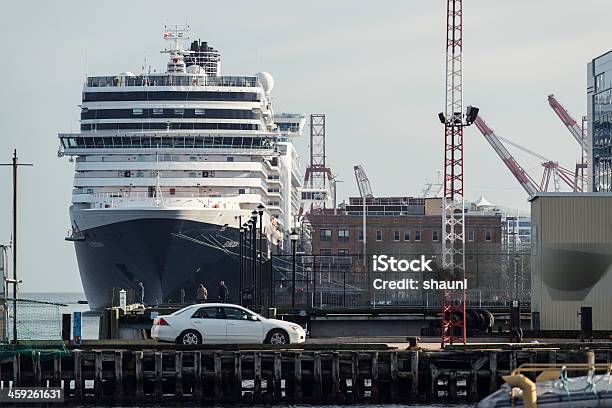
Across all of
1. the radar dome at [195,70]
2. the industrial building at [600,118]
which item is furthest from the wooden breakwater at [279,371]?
the radar dome at [195,70]

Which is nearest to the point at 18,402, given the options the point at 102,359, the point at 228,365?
the point at 102,359

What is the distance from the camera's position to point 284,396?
42281 millimetres

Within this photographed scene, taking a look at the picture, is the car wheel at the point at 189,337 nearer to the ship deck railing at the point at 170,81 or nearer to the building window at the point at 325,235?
the ship deck railing at the point at 170,81

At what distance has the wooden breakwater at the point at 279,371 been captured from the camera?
4088 cm

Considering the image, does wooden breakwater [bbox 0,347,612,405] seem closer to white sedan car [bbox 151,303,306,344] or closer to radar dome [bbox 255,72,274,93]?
white sedan car [bbox 151,303,306,344]

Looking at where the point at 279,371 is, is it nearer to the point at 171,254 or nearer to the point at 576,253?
the point at 576,253

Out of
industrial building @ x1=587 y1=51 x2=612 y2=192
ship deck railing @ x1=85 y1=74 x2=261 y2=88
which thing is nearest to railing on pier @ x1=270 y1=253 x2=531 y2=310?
industrial building @ x1=587 y1=51 x2=612 y2=192

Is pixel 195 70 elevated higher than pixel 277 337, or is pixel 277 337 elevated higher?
pixel 195 70

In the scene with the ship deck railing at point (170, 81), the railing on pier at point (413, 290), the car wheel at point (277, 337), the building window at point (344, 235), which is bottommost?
the car wheel at point (277, 337)

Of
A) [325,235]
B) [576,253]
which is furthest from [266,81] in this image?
[576,253]

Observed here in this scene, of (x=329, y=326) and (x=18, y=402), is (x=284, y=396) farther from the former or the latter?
(x=329, y=326)

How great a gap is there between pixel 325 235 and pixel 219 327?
108 metres

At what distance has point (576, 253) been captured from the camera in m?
52.7

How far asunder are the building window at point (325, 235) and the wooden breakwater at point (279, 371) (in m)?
110
